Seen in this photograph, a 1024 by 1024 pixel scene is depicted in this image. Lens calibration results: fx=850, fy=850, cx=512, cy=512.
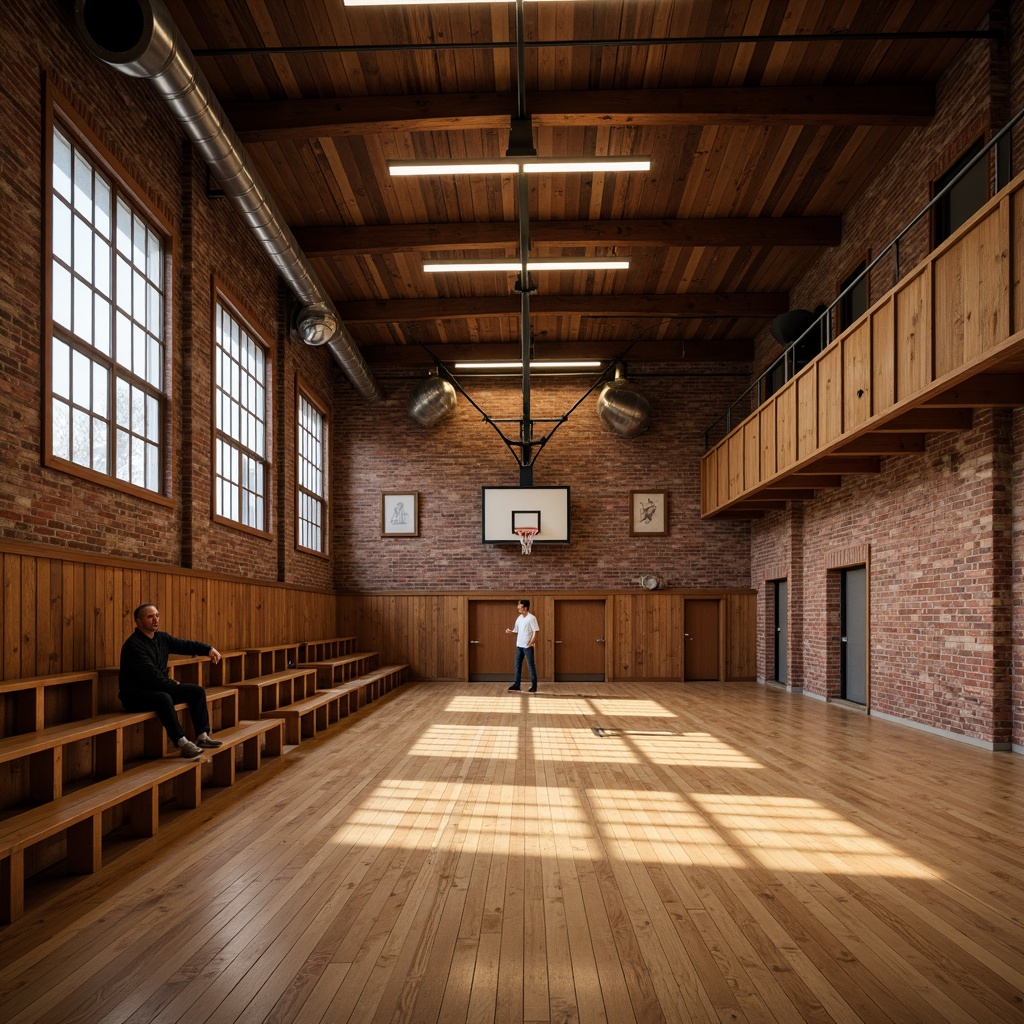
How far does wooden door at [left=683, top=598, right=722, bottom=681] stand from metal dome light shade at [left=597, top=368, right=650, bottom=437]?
3.40 metres

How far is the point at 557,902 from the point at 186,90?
20.7 feet

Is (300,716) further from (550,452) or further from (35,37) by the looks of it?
(550,452)

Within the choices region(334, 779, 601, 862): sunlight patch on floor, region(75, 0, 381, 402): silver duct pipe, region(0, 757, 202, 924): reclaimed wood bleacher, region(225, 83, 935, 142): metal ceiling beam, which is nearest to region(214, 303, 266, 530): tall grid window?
region(75, 0, 381, 402): silver duct pipe

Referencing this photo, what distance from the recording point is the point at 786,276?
12.7 m

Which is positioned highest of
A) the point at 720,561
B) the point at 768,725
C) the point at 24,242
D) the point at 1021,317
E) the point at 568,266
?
the point at 568,266

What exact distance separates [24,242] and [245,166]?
309cm

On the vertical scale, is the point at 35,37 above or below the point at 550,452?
above

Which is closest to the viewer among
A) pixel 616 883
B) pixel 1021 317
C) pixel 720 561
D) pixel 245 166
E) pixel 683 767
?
pixel 616 883

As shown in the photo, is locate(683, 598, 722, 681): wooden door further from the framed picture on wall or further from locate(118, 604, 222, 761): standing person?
locate(118, 604, 222, 761): standing person

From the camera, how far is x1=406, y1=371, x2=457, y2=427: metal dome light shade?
1497 centimetres

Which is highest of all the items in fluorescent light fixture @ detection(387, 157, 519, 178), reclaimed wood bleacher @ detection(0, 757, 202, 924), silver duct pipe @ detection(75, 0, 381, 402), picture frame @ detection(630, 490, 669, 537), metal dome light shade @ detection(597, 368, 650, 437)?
silver duct pipe @ detection(75, 0, 381, 402)

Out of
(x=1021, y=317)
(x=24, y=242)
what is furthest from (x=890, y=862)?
(x=24, y=242)

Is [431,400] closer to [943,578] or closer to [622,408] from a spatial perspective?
[622,408]

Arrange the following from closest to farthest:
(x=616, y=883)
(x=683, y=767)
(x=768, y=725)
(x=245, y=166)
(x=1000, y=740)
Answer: (x=616, y=883)
(x=683, y=767)
(x=1000, y=740)
(x=245, y=166)
(x=768, y=725)
